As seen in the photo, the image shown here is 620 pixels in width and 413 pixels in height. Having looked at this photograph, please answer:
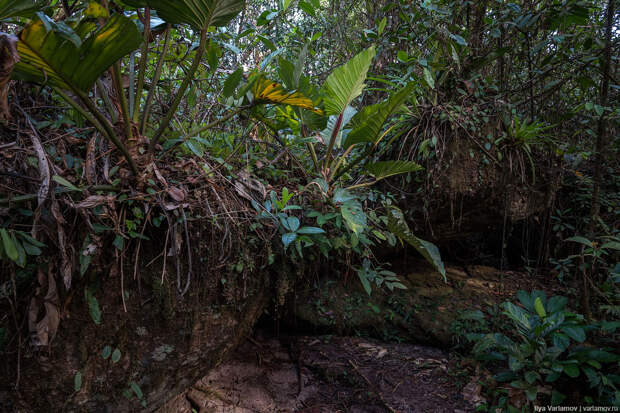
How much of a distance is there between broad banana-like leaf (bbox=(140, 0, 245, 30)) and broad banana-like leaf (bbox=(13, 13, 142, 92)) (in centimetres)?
24

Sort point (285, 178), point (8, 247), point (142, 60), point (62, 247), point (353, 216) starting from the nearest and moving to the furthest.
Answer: point (8, 247) < point (62, 247) < point (142, 60) < point (353, 216) < point (285, 178)

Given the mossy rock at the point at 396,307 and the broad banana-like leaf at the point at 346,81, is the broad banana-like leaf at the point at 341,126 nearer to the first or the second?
the broad banana-like leaf at the point at 346,81

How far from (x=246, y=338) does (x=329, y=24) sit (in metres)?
3.68

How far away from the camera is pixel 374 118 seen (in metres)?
1.81

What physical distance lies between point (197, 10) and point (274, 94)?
42cm

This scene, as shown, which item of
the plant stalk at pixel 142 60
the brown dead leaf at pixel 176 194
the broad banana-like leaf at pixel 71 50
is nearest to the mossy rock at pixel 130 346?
the brown dead leaf at pixel 176 194

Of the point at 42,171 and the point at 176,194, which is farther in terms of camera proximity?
the point at 176,194

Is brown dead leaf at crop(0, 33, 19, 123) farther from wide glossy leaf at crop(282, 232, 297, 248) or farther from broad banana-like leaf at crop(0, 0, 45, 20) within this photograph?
wide glossy leaf at crop(282, 232, 297, 248)

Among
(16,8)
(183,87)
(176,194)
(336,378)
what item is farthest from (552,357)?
(16,8)

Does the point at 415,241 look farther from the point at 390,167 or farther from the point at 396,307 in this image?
the point at 396,307

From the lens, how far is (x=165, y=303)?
58.0 inches

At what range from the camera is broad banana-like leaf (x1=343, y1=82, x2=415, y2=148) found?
5.59 feet

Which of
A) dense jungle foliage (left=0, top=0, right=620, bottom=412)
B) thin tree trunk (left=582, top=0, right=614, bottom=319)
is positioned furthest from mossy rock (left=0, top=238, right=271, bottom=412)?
thin tree trunk (left=582, top=0, right=614, bottom=319)

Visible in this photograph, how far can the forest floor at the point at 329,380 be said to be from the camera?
187 centimetres
